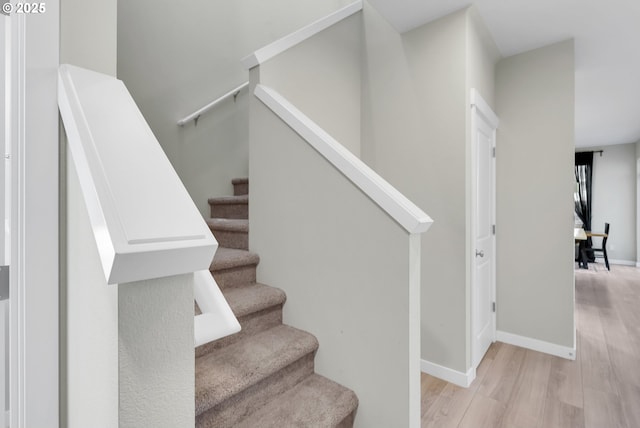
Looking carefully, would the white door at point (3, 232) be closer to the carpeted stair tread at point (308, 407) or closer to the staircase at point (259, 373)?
the staircase at point (259, 373)

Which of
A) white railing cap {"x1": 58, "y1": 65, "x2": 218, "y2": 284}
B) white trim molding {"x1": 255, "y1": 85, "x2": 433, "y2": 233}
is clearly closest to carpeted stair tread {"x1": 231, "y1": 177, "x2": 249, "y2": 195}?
white trim molding {"x1": 255, "y1": 85, "x2": 433, "y2": 233}

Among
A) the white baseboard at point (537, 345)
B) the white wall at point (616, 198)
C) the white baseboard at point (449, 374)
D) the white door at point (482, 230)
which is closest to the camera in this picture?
the white baseboard at point (449, 374)

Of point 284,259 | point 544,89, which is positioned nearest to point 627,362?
point 544,89

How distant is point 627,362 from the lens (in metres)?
2.42

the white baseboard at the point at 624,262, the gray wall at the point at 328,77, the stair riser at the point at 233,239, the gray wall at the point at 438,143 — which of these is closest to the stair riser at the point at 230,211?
the stair riser at the point at 233,239

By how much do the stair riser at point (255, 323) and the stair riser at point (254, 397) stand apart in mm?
→ 254

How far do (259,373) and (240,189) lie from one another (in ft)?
6.22

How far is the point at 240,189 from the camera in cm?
290

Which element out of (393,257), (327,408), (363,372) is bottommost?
(327,408)

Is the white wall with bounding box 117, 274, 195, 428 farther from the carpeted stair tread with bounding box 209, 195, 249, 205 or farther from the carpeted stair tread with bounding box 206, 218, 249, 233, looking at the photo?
the carpeted stair tread with bounding box 209, 195, 249, 205

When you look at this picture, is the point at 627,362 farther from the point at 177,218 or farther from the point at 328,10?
the point at 328,10

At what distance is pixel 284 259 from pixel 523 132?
2398mm

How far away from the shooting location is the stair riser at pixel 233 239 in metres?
2.08

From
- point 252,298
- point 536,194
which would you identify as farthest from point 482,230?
point 252,298
